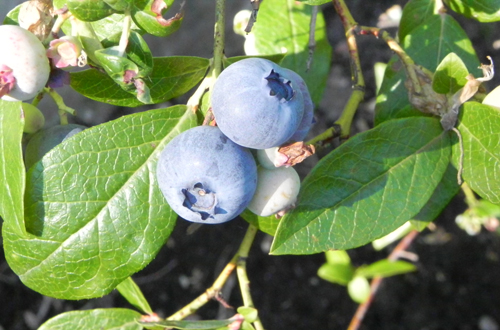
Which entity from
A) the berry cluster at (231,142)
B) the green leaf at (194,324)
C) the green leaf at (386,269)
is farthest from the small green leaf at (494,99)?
the green leaf at (386,269)

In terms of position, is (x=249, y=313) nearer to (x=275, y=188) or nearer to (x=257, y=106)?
(x=275, y=188)

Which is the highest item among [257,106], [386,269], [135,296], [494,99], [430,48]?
[257,106]

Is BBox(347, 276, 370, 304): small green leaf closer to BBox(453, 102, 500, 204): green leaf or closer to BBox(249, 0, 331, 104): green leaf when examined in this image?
BBox(249, 0, 331, 104): green leaf

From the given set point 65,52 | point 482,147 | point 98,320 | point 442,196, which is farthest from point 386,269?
point 65,52

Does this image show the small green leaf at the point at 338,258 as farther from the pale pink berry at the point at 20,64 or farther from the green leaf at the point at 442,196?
the pale pink berry at the point at 20,64

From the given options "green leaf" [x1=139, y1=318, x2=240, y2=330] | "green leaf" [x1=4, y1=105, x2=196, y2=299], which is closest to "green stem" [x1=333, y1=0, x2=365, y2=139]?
"green leaf" [x1=4, y1=105, x2=196, y2=299]
